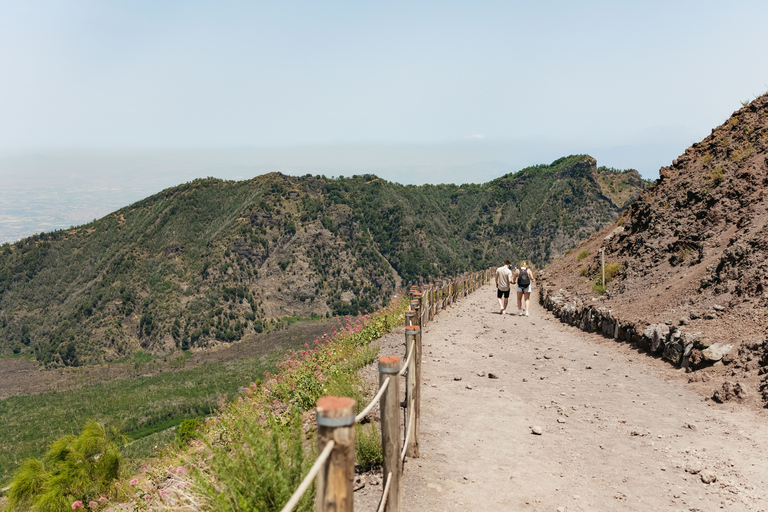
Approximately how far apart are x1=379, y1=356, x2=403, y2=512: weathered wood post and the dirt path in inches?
→ 23.1

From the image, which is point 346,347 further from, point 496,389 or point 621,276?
point 621,276

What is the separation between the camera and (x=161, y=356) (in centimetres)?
8881

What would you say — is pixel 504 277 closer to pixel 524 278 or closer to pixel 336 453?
pixel 524 278

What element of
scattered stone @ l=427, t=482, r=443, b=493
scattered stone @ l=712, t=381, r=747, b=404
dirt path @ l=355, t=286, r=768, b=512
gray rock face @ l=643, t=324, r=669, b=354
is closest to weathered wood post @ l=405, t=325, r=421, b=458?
dirt path @ l=355, t=286, r=768, b=512

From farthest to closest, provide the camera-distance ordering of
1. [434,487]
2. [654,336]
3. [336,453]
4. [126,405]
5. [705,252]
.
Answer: [126,405], [705,252], [654,336], [434,487], [336,453]

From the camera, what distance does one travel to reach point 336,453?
6.84 feet

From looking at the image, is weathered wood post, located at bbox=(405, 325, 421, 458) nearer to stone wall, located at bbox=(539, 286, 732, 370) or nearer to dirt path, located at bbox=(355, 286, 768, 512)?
dirt path, located at bbox=(355, 286, 768, 512)

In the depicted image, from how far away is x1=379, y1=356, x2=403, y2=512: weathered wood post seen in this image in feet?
11.1

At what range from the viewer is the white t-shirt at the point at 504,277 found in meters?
14.4

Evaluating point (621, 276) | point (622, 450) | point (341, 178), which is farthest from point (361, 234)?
point (622, 450)

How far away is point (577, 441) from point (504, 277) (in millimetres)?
9276

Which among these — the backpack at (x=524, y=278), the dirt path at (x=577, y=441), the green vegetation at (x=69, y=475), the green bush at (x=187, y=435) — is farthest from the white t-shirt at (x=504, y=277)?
the green vegetation at (x=69, y=475)

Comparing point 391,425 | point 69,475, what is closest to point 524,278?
point 391,425

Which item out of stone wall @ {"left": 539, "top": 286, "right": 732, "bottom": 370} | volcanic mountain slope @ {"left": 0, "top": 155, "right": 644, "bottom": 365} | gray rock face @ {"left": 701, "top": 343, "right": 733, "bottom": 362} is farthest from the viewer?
volcanic mountain slope @ {"left": 0, "top": 155, "right": 644, "bottom": 365}
